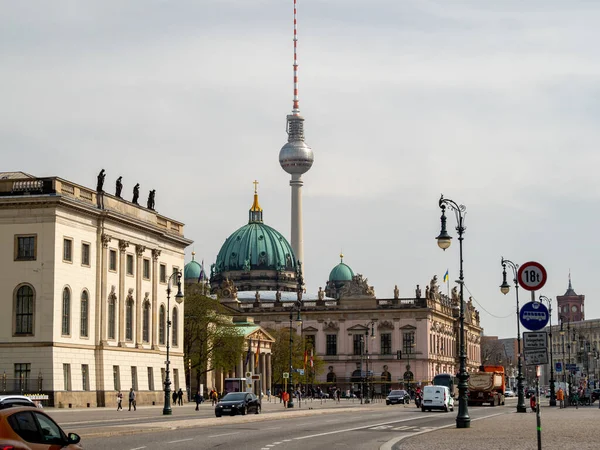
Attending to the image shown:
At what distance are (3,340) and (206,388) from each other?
6003 cm

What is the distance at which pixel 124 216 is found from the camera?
9375 centimetres

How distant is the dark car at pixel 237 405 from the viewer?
6944 cm

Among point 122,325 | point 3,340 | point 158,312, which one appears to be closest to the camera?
point 3,340

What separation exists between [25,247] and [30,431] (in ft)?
214

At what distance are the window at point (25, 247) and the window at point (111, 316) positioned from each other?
10532mm

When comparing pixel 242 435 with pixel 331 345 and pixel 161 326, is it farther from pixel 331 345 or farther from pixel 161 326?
pixel 331 345

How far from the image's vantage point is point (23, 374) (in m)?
81.6

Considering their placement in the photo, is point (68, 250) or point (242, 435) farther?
point (68, 250)

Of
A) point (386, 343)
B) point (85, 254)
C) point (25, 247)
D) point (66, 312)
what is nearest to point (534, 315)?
point (25, 247)

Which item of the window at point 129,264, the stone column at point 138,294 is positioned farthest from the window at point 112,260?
the stone column at point 138,294

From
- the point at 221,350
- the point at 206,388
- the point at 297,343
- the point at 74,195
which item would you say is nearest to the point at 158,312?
the point at 74,195

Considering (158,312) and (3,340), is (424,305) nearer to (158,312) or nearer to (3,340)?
(158,312)

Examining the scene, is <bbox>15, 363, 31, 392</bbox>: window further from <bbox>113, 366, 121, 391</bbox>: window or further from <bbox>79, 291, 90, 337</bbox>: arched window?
<bbox>113, 366, 121, 391</bbox>: window

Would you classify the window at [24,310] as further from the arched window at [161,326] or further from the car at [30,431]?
the car at [30,431]
